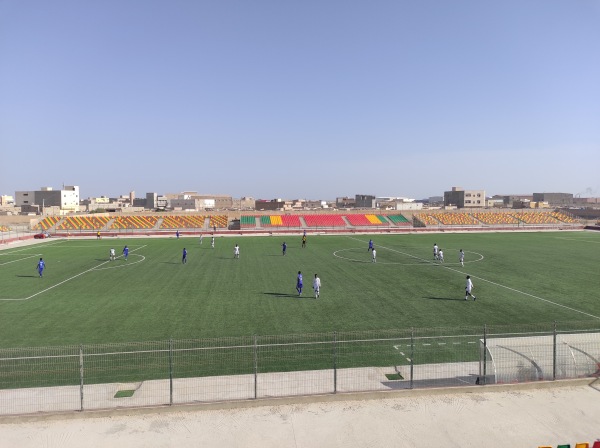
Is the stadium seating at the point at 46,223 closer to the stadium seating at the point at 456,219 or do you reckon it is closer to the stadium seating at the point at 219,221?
the stadium seating at the point at 219,221

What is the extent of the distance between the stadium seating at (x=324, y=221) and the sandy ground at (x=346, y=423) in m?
71.8

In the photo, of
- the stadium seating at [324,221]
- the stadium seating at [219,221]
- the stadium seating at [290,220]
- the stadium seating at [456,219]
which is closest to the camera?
the stadium seating at [219,221]

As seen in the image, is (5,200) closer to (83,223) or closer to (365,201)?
(83,223)

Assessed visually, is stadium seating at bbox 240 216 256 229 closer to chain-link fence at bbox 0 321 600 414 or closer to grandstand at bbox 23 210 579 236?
grandstand at bbox 23 210 579 236

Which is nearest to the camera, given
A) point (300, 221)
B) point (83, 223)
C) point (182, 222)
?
point (83, 223)

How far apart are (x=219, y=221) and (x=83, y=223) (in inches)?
1061

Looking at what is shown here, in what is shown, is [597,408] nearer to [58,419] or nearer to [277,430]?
[277,430]

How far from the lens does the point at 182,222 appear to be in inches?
3305

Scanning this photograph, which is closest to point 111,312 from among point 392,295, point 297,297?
point 297,297

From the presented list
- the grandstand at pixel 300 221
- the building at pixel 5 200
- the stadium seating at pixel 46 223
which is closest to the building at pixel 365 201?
the grandstand at pixel 300 221

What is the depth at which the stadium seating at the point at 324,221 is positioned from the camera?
8512 centimetres

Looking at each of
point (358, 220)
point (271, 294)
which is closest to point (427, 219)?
point (358, 220)

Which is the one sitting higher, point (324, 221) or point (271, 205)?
point (271, 205)

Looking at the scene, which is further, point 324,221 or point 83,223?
point 324,221
